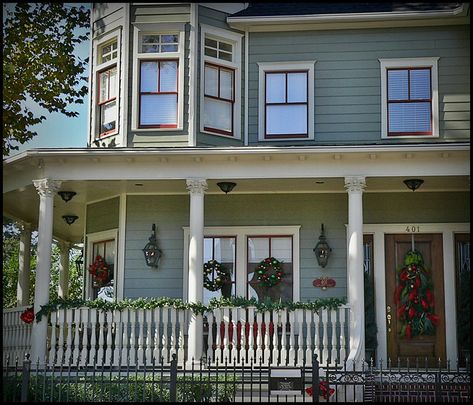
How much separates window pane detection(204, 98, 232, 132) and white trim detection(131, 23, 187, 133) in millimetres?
577

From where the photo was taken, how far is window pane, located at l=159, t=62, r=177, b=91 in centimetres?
1658

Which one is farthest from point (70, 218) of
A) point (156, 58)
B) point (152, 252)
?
point (156, 58)

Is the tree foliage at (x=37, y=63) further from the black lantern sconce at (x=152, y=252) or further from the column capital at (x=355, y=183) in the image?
the column capital at (x=355, y=183)

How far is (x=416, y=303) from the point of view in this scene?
16.2 metres

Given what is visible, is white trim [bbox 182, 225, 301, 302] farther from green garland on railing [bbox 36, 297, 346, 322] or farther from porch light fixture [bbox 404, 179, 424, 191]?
porch light fixture [bbox 404, 179, 424, 191]

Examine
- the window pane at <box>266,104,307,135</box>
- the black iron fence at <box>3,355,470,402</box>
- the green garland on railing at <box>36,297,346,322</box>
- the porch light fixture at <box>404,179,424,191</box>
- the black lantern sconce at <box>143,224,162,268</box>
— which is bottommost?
the black iron fence at <box>3,355,470,402</box>

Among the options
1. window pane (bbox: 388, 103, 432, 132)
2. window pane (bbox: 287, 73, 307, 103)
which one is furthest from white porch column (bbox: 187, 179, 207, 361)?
window pane (bbox: 388, 103, 432, 132)

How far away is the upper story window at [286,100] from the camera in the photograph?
16.9 m

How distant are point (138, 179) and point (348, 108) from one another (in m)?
4.70

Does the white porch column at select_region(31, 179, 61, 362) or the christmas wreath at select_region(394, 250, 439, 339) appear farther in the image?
the christmas wreath at select_region(394, 250, 439, 339)

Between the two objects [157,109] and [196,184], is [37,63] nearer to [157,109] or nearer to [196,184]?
[157,109]

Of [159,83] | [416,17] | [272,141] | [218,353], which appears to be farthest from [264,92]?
[218,353]

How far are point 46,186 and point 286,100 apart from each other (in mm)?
5268

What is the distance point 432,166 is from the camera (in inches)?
583
